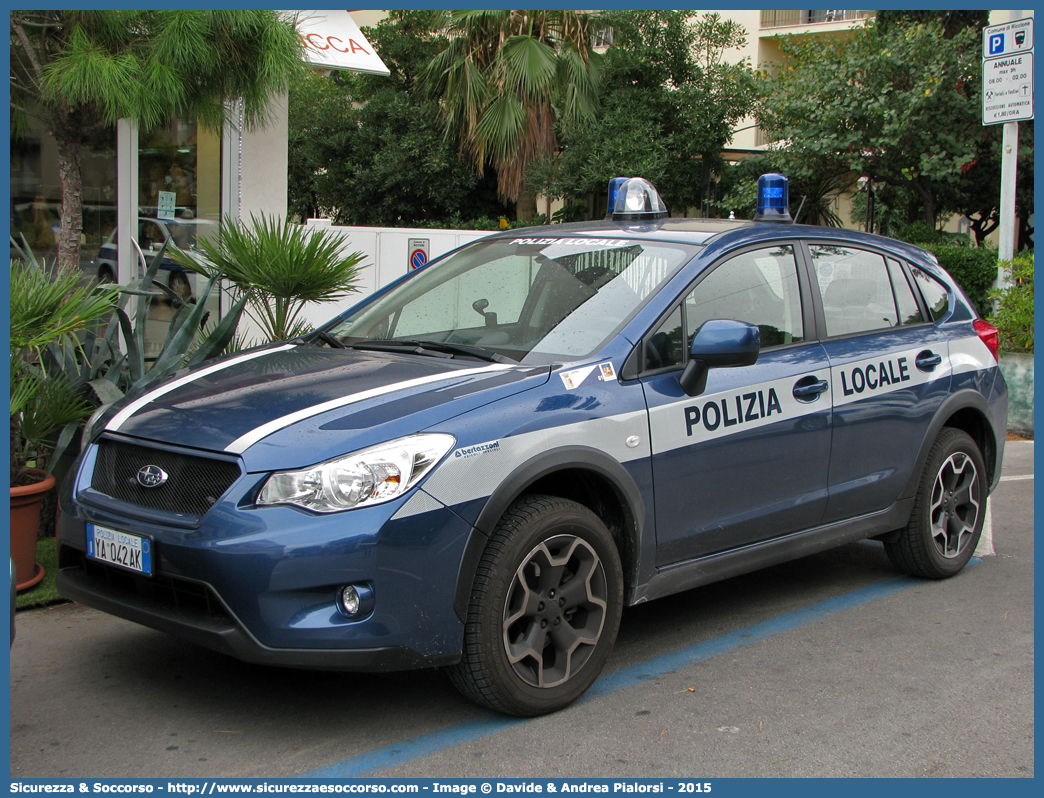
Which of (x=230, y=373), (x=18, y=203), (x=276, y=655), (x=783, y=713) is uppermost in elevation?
(x=18, y=203)

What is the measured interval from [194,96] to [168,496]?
4503 millimetres

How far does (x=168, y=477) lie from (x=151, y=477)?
0.24 feet

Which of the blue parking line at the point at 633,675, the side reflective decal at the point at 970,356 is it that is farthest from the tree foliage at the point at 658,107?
the blue parking line at the point at 633,675

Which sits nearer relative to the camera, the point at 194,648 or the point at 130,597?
the point at 130,597

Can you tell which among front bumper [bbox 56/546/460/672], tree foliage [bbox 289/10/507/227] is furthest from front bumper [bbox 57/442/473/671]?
tree foliage [bbox 289/10/507/227]

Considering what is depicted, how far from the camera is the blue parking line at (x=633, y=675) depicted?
11.0 ft

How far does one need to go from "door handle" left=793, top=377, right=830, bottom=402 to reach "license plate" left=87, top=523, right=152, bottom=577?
2.63 meters


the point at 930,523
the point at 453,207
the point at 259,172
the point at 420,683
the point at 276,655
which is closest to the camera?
the point at 276,655

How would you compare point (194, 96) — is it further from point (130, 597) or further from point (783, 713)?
point (783, 713)

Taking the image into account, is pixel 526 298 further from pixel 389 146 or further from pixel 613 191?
pixel 389 146

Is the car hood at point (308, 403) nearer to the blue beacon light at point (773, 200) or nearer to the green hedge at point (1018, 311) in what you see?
the blue beacon light at point (773, 200)

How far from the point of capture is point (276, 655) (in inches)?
127

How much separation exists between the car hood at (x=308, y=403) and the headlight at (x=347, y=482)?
0.11 ft

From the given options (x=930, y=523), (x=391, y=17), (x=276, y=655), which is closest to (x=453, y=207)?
(x=391, y=17)
